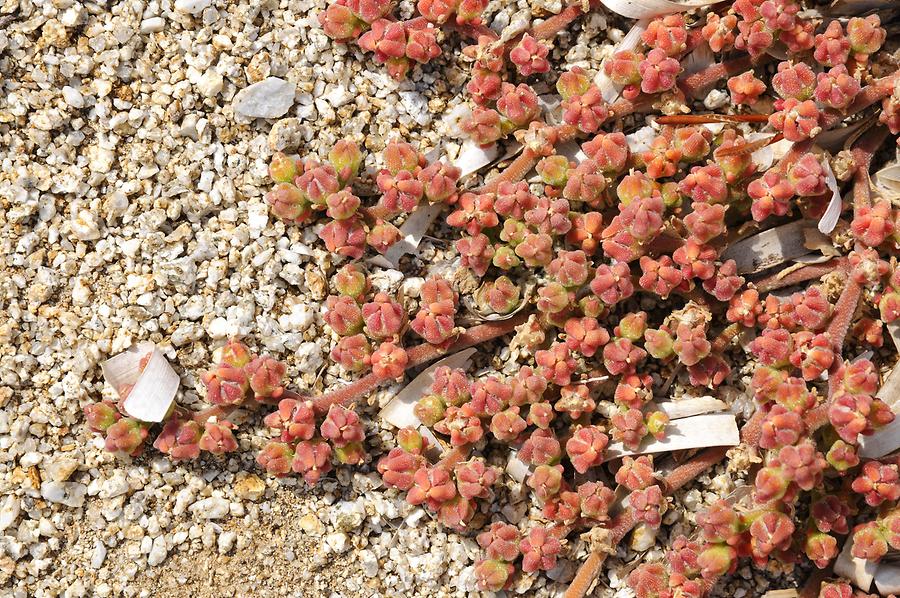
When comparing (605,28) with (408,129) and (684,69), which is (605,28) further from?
(408,129)

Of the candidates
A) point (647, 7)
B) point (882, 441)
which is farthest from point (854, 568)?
point (647, 7)

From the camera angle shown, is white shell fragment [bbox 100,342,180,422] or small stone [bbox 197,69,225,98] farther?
Result: small stone [bbox 197,69,225,98]

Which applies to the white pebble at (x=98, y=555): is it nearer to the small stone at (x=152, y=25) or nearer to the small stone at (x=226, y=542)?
the small stone at (x=226, y=542)

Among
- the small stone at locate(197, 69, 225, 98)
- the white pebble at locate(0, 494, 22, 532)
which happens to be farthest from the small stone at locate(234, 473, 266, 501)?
the small stone at locate(197, 69, 225, 98)

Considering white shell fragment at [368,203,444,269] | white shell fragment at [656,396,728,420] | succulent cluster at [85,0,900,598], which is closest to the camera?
succulent cluster at [85,0,900,598]

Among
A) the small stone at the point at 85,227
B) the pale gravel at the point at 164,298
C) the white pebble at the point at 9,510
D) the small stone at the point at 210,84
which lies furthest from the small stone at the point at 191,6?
the white pebble at the point at 9,510

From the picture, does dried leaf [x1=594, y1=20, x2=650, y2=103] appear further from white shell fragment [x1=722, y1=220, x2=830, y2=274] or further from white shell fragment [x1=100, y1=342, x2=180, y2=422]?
white shell fragment [x1=100, y1=342, x2=180, y2=422]
